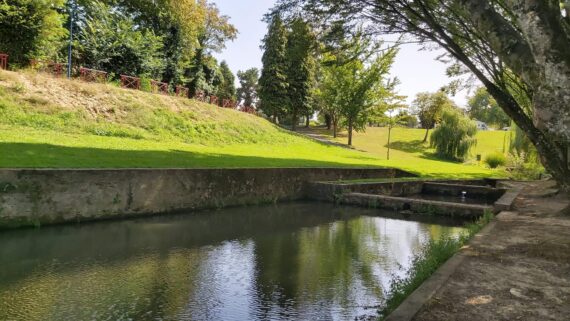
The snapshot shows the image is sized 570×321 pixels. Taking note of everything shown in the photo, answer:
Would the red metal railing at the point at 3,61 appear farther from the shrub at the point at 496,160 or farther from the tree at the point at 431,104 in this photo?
the tree at the point at 431,104

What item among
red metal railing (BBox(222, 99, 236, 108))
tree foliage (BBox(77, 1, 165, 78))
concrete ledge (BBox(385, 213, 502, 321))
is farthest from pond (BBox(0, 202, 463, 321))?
red metal railing (BBox(222, 99, 236, 108))

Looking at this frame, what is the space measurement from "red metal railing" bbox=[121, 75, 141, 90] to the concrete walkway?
25871mm

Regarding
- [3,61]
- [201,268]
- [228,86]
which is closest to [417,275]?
[201,268]

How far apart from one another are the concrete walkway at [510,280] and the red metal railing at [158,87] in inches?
1056

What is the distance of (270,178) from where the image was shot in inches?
822

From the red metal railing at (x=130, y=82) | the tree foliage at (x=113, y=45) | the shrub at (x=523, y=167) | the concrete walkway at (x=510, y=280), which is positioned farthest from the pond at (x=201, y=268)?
the shrub at (x=523, y=167)

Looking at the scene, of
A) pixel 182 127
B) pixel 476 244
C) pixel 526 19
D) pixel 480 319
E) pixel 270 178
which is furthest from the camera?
pixel 182 127

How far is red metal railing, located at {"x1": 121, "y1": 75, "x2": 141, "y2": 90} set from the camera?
3141cm

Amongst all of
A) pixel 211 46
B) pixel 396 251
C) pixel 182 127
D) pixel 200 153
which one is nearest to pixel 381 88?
pixel 211 46

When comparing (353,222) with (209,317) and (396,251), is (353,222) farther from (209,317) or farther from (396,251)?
(209,317)

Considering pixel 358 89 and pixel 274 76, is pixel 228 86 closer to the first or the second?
pixel 274 76

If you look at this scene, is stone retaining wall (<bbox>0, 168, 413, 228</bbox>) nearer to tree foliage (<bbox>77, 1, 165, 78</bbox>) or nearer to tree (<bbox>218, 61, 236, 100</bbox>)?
tree foliage (<bbox>77, 1, 165, 78</bbox>)

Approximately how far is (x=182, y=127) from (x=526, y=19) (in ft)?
87.7

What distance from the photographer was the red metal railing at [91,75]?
2814cm
